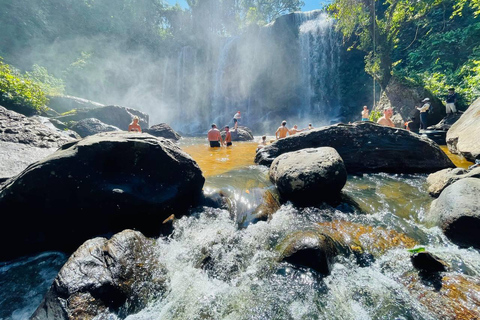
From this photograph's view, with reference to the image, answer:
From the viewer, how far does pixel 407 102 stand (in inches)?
469

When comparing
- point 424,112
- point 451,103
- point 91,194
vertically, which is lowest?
point 91,194

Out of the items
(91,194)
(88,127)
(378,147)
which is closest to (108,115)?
(88,127)

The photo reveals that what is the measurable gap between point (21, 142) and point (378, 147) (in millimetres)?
9281

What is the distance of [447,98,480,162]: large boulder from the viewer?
6.38m

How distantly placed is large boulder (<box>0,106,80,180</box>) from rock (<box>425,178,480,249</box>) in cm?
741

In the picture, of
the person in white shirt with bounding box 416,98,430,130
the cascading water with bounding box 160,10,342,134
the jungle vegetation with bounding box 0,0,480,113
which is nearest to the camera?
the person in white shirt with bounding box 416,98,430,130

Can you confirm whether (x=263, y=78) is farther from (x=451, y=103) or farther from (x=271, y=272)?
(x=271, y=272)

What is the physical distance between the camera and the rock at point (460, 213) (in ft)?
9.92

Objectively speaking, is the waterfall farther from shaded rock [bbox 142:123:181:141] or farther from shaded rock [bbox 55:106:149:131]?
shaded rock [bbox 55:106:149:131]

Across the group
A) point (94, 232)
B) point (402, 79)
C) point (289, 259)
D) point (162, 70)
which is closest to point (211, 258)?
point (289, 259)

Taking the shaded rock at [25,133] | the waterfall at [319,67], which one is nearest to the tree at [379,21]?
the waterfall at [319,67]

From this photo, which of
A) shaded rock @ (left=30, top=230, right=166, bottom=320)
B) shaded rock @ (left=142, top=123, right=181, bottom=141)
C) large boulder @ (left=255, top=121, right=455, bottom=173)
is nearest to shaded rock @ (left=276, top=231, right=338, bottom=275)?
shaded rock @ (left=30, top=230, right=166, bottom=320)

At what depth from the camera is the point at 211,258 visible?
2.95 meters

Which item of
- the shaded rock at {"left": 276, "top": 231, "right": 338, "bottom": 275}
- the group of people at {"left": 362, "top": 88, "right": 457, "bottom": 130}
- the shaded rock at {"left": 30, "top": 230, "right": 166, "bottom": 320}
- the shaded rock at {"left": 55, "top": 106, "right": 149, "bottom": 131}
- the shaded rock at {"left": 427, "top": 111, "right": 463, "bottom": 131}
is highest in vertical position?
the shaded rock at {"left": 55, "top": 106, "right": 149, "bottom": 131}
